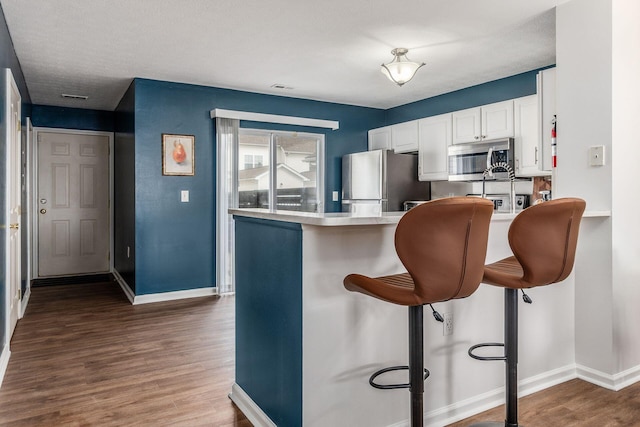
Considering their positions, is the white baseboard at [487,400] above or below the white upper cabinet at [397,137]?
below

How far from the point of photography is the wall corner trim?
4898 mm

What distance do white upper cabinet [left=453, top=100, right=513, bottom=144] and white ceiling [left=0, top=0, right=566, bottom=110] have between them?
0.36m

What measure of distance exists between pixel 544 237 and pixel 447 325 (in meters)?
0.61

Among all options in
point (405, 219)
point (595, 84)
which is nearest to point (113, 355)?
point (405, 219)

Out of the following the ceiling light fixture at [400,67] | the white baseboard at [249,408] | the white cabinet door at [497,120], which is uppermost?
the ceiling light fixture at [400,67]

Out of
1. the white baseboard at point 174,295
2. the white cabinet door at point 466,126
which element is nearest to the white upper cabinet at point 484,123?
the white cabinet door at point 466,126

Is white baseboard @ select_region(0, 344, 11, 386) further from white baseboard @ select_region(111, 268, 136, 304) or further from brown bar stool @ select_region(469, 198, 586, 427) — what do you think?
brown bar stool @ select_region(469, 198, 586, 427)

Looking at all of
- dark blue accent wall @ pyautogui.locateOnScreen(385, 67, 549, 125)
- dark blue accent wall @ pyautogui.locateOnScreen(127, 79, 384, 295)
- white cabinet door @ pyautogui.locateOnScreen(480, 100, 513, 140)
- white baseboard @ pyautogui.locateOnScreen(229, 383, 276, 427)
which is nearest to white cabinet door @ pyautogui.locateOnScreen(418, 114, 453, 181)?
dark blue accent wall @ pyautogui.locateOnScreen(385, 67, 549, 125)

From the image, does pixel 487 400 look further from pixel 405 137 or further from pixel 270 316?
pixel 405 137

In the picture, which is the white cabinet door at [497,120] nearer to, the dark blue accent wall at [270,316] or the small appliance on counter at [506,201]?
the small appliance on counter at [506,201]

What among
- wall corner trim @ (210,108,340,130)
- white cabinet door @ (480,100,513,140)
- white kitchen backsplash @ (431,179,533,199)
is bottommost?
white kitchen backsplash @ (431,179,533,199)

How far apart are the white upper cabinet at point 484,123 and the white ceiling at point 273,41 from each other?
36 cm

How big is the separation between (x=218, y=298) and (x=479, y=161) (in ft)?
10.0

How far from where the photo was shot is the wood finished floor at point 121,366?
2.20 meters
